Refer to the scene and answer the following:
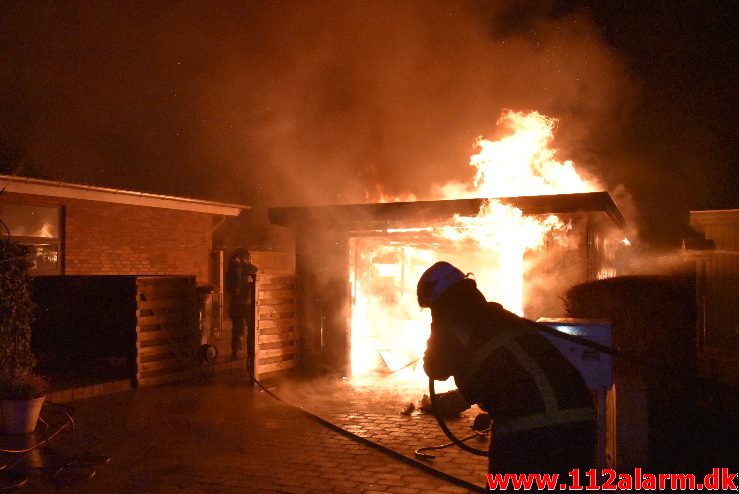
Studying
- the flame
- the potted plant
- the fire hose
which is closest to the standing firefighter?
the flame

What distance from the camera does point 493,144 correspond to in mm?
12242

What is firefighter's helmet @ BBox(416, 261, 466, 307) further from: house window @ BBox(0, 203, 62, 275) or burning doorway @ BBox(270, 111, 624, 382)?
house window @ BBox(0, 203, 62, 275)

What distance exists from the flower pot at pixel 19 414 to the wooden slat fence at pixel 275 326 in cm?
420

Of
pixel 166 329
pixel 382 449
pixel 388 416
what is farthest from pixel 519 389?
pixel 166 329

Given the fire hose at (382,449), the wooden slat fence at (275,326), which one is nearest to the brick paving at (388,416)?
the fire hose at (382,449)

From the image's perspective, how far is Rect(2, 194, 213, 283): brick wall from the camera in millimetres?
13289

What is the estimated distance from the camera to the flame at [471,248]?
10.2m

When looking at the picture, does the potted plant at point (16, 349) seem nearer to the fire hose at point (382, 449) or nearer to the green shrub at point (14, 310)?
the green shrub at point (14, 310)

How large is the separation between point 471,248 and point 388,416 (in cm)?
529

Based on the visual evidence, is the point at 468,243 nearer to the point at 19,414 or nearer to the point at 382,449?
the point at 382,449

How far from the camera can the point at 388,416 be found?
323 inches

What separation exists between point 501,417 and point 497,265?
10493 millimetres

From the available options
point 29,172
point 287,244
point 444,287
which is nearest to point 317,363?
point 29,172

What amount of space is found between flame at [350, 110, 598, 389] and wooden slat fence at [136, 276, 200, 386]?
3275mm
